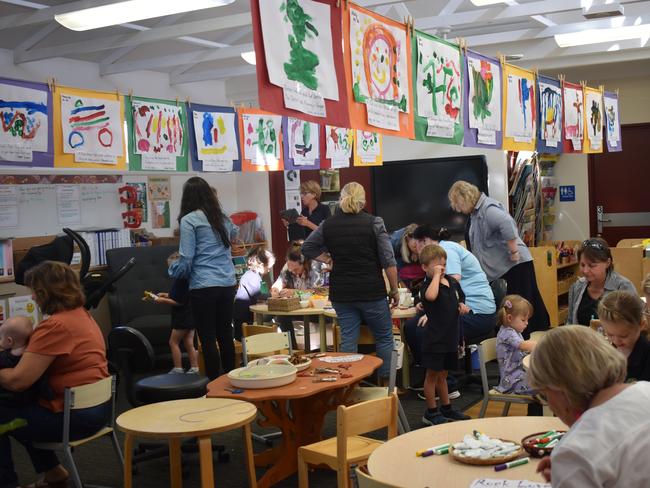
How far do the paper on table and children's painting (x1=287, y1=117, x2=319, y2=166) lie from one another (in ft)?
19.2

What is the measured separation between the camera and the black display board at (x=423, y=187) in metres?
9.92

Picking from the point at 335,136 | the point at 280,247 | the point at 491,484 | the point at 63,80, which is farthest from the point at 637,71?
the point at 491,484

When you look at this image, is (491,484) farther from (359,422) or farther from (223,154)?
(223,154)

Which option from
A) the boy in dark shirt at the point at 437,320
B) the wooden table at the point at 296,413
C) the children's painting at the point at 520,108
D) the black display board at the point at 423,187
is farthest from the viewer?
the black display board at the point at 423,187

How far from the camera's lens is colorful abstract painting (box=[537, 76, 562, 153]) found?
7.07 metres

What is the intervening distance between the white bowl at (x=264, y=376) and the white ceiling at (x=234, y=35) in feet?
11.4

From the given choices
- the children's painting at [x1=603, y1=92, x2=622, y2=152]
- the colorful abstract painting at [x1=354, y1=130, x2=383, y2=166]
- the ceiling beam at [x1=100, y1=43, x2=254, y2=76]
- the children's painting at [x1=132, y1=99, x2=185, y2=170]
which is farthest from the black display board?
the children's painting at [x1=132, y1=99, x2=185, y2=170]

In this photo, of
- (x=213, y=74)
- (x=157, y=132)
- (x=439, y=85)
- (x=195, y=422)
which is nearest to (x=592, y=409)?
(x=195, y=422)

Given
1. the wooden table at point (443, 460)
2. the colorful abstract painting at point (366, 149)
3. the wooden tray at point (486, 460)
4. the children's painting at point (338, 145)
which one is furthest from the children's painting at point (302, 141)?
the wooden tray at point (486, 460)

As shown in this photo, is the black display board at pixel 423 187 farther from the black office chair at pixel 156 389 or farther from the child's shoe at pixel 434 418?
the black office chair at pixel 156 389

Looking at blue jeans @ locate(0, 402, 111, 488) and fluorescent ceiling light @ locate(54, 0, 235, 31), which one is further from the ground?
fluorescent ceiling light @ locate(54, 0, 235, 31)

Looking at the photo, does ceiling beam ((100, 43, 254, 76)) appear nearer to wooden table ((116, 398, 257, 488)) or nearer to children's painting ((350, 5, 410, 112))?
children's painting ((350, 5, 410, 112))

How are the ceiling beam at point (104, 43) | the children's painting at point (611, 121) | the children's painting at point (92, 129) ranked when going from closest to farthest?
the children's painting at point (92, 129) < the ceiling beam at point (104, 43) < the children's painting at point (611, 121)

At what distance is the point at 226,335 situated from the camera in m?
6.07
